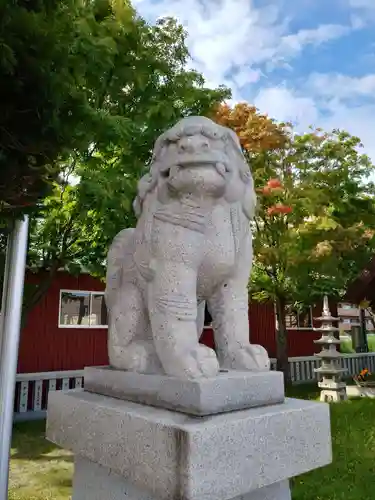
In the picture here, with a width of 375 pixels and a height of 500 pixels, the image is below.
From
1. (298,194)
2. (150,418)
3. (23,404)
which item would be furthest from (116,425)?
(298,194)

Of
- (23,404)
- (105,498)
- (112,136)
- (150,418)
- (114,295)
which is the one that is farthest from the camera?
(23,404)

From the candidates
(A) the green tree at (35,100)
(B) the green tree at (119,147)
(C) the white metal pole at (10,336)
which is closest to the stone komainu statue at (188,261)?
(A) the green tree at (35,100)

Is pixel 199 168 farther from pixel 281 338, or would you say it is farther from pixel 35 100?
pixel 281 338

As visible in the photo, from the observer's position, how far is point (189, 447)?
3.45ft

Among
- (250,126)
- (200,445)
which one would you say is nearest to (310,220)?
(250,126)

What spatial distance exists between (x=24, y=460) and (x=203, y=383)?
3.87m

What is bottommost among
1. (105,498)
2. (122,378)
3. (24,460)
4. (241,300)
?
(24,460)

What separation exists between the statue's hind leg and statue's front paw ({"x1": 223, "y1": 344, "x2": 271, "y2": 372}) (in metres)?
0.31

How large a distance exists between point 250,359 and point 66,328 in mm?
6202

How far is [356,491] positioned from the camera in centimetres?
306

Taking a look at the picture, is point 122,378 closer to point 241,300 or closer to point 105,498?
point 105,498

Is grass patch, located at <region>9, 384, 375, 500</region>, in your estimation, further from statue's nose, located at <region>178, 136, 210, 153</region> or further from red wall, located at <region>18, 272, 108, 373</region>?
statue's nose, located at <region>178, 136, 210, 153</region>

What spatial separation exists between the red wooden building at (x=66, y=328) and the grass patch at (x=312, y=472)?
1438mm

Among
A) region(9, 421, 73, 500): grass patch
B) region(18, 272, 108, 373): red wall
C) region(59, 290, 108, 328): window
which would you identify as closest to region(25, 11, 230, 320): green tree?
region(18, 272, 108, 373): red wall
